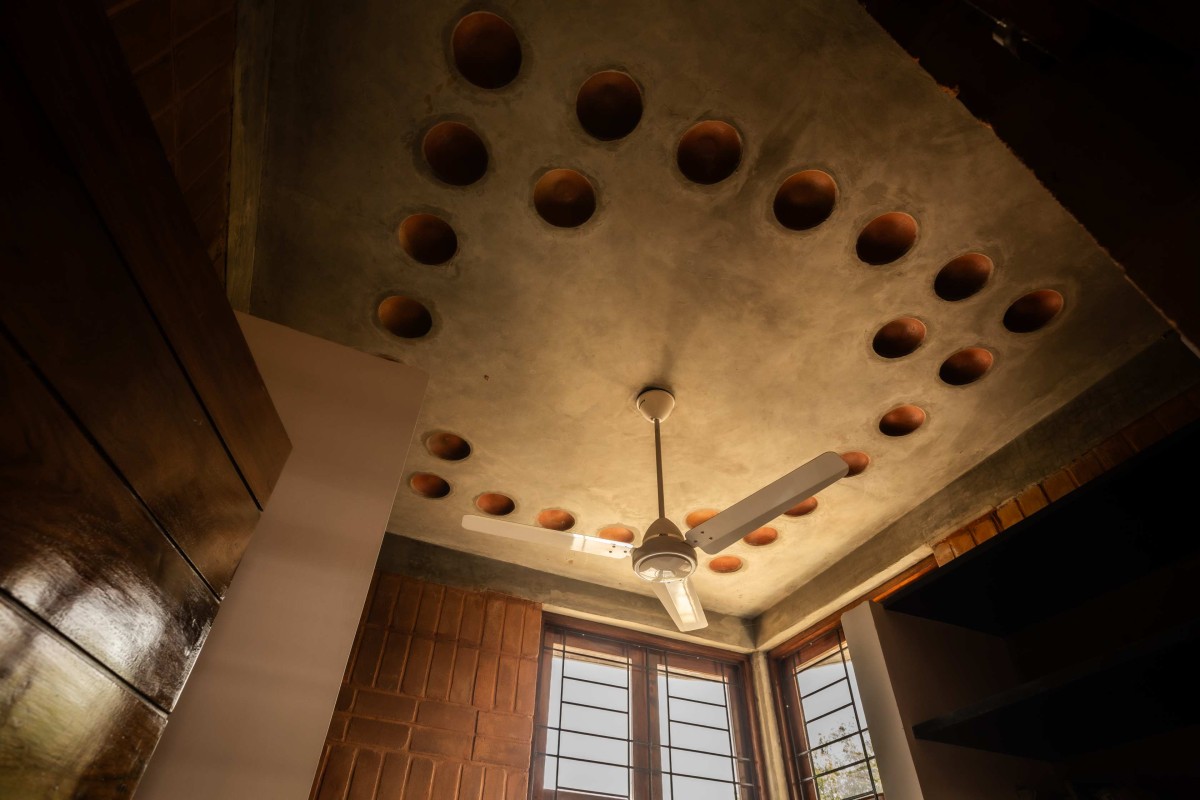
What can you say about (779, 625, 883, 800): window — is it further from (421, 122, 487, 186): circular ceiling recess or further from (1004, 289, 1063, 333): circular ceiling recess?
(421, 122, 487, 186): circular ceiling recess

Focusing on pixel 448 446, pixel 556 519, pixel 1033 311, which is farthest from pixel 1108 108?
pixel 556 519

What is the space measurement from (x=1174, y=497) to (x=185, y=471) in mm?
1848

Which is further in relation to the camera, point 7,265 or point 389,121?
point 389,121

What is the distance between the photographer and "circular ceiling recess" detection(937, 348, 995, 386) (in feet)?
9.37

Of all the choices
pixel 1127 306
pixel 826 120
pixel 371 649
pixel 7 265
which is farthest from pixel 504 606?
pixel 7 265

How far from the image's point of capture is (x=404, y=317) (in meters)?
2.75

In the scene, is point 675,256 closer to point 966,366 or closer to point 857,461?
point 966,366

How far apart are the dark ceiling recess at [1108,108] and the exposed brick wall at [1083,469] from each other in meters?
2.04

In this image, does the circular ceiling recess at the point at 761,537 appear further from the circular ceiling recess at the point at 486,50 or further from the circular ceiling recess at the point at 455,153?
the circular ceiling recess at the point at 486,50

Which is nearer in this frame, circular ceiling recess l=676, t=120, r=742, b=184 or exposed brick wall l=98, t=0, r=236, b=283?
exposed brick wall l=98, t=0, r=236, b=283

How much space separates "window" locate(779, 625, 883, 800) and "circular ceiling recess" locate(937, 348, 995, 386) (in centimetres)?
166

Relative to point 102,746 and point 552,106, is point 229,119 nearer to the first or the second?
point 552,106

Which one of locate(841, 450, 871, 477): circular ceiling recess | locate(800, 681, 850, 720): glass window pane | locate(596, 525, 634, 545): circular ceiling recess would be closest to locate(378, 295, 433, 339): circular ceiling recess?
locate(596, 525, 634, 545): circular ceiling recess

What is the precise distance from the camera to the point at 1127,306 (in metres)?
2.63
